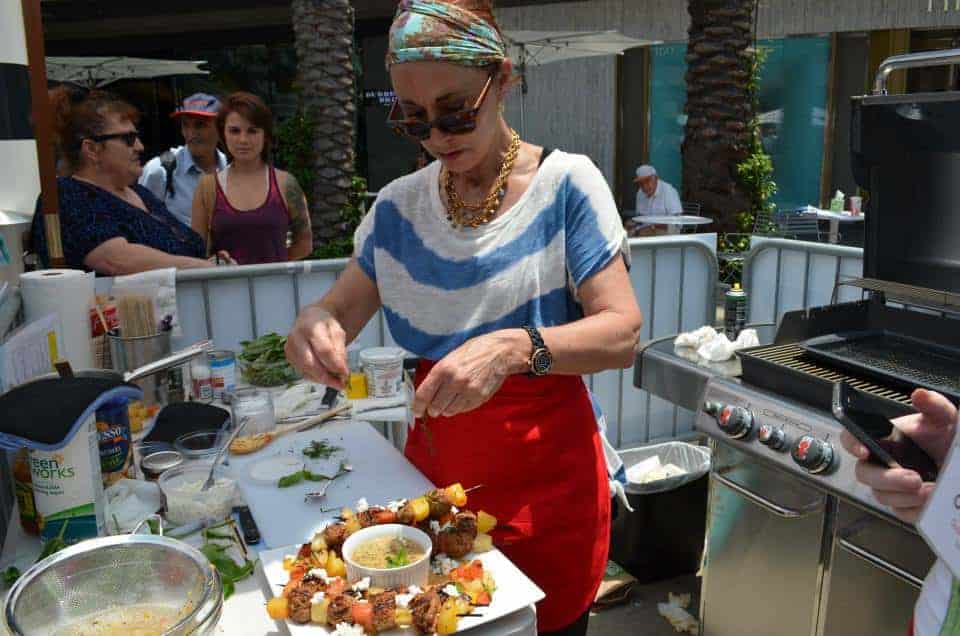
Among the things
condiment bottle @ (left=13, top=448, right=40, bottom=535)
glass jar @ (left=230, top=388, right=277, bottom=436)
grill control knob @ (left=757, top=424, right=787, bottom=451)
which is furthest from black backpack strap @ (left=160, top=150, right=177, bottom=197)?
grill control knob @ (left=757, top=424, right=787, bottom=451)

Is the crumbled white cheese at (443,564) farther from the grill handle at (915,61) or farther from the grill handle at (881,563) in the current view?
the grill handle at (915,61)

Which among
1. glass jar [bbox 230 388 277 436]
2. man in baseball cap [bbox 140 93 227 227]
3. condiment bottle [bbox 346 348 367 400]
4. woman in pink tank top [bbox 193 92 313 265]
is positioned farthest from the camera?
man in baseball cap [bbox 140 93 227 227]

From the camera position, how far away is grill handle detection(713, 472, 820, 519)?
97.6 inches

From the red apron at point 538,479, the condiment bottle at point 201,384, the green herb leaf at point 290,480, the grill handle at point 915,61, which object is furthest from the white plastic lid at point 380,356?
the grill handle at point 915,61

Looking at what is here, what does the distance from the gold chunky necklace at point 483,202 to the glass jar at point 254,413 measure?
92cm

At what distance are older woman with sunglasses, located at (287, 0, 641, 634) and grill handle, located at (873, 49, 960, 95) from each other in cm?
124

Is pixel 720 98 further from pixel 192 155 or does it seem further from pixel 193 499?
pixel 193 499

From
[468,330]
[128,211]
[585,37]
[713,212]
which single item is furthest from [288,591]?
[585,37]

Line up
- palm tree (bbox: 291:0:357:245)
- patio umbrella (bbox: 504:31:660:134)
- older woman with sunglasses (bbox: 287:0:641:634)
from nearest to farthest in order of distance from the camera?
older woman with sunglasses (bbox: 287:0:641:634), palm tree (bbox: 291:0:357:245), patio umbrella (bbox: 504:31:660:134)

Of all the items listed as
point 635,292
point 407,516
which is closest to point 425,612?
point 407,516

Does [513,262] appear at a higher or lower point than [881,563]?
higher

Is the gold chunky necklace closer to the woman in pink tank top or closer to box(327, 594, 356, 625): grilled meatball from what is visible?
box(327, 594, 356, 625): grilled meatball

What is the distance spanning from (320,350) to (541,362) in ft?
1.73

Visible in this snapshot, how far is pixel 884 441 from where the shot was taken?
1.25 m
